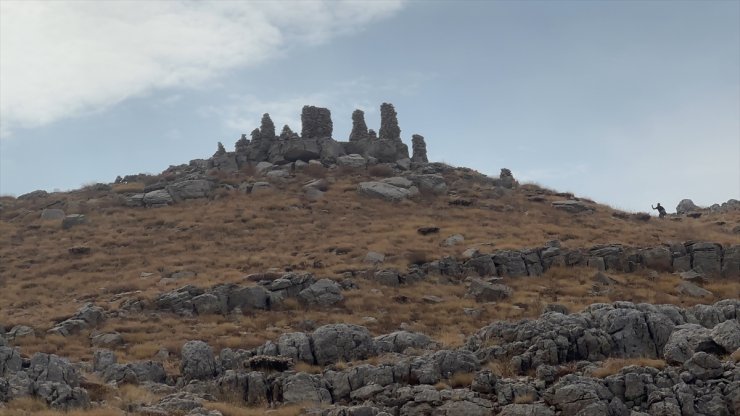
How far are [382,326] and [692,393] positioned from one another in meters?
15.3

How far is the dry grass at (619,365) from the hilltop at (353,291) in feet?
0.28

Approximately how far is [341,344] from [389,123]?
49.6m

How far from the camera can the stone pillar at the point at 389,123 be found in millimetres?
72438

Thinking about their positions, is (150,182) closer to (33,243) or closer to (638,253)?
(33,243)

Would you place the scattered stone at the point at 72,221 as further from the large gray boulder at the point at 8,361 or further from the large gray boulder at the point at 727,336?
the large gray boulder at the point at 727,336

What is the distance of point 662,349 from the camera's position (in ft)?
74.0

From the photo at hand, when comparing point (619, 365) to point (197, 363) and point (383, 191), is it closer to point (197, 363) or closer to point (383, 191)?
point (197, 363)

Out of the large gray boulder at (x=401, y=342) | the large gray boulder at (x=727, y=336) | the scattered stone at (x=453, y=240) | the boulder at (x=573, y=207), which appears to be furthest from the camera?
the boulder at (x=573, y=207)

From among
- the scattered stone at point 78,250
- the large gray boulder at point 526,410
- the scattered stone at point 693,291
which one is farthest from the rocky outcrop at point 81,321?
the scattered stone at point 693,291

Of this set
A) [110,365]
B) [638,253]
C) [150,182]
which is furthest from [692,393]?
[150,182]

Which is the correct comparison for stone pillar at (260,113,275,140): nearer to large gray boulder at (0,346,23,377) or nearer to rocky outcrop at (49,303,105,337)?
rocky outcrop at (49,303,105,337)

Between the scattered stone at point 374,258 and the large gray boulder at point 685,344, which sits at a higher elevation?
the scattered stone at point 374,258

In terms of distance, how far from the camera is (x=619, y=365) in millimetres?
20625

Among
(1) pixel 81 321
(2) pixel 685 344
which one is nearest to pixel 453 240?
(1) pixel 81 321
